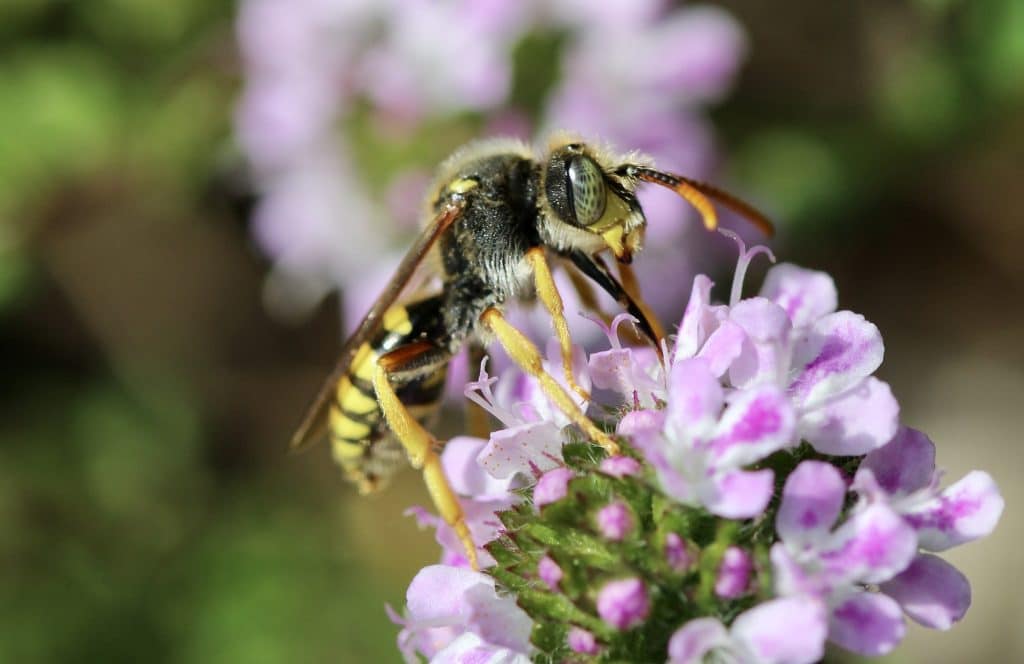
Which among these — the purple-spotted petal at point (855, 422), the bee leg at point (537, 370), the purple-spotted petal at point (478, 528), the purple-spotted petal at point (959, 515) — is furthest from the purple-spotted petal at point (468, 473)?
the purple-spotted petal at point (959, 515)

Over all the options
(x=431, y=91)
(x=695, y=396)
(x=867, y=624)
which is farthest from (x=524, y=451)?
(x=431, y=91)

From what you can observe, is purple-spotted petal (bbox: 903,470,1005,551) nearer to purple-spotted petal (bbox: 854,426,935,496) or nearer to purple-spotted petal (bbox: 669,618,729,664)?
purple-spotted petal (bbox: 854,426,935,496)

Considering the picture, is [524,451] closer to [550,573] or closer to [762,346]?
[550,573]

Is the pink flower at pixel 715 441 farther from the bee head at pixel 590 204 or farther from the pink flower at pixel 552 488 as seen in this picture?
the bee head at pixel 590 204

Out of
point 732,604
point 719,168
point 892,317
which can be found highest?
point 892,317

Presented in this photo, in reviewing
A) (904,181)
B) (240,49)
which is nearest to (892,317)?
(904,181)

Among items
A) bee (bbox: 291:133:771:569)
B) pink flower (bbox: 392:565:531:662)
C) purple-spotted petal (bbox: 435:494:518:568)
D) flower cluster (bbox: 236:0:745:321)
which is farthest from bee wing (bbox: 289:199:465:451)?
flower cluster (bbox: 236:0:745:321)

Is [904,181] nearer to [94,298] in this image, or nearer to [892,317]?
[892,317]
